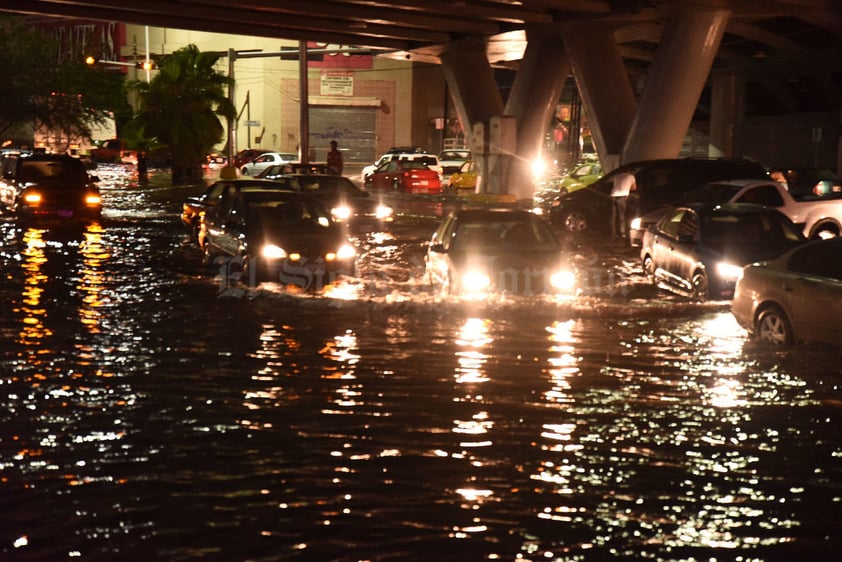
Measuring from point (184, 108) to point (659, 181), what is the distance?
37959 mm

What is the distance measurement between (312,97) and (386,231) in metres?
62.7

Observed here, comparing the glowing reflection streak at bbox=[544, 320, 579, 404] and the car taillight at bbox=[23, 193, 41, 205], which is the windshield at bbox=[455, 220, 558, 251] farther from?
the car taillight at bbox=[23, 193, 41, 205]

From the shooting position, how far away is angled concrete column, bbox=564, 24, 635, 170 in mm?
38656

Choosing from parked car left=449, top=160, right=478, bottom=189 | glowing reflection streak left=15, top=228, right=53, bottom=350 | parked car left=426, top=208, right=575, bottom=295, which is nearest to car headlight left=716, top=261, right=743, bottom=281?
parked car left=426, top=208, right=575, bottom=295

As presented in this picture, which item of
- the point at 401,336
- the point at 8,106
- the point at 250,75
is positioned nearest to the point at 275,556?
the point at 401,336

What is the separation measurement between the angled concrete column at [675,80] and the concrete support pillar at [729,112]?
98.7 feet

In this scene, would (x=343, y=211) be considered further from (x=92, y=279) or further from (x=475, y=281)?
(x=475, y=281)

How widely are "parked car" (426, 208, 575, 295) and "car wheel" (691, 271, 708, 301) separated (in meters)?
1.90

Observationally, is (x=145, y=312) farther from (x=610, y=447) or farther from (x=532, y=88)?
(x=532, y=88)

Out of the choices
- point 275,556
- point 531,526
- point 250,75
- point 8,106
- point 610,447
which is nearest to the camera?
point 275,556

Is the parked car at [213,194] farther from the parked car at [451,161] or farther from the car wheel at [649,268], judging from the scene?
the parked car at [451,161]

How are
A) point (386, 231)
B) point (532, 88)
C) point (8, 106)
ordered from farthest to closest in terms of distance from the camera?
point (8, 106), point (532, 88), point (386, 231)

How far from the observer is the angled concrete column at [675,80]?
3419cm

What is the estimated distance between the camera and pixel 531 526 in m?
6.73
